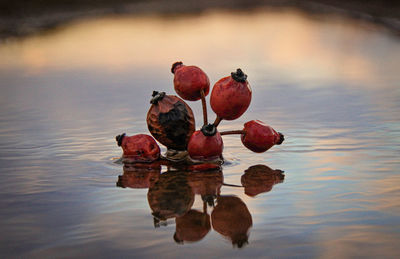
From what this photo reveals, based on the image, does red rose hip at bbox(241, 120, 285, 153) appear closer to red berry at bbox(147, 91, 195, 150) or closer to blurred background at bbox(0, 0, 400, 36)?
red berry at bbox(147, 91, 195, 150)

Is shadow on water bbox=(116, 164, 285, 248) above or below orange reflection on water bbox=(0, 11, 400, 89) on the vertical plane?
A: below

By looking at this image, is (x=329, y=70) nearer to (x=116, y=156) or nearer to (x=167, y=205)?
(x=116, y=156)

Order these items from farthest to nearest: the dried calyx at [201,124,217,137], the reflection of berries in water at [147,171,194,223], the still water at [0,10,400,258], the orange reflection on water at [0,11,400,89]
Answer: the orange reflection on water at [0,11,400,89]
the dried calyx at [201,124,217,137]
the reflection of berries in water at [147,171,194,223]
the still water at [0,10,400,258]

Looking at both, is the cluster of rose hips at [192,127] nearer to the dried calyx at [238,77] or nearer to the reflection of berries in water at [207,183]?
the dried calyx at [238,77]

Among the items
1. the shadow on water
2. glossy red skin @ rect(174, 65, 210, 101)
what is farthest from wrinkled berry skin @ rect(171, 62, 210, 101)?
the shadow on water

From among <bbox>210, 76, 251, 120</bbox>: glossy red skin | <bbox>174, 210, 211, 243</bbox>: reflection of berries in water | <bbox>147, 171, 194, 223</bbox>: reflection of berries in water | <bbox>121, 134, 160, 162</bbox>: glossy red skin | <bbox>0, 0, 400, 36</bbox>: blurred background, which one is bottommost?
<bbox>174, 210, 211, 243</bbox>: reflection of berries in water

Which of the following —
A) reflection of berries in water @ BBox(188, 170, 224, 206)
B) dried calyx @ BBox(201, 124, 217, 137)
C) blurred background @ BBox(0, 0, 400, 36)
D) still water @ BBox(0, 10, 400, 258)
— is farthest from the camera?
blurred background @ BBox(0, 0, 400, 36)

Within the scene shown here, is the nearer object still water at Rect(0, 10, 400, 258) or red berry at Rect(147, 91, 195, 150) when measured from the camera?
still water at Rect(0, 10, 400, 258)

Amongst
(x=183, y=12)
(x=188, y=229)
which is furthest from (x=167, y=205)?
(x=183, y=12)

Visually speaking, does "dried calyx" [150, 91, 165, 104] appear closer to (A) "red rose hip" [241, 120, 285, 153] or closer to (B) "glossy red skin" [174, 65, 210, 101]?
(B) "glossy red skin" [174, 65, 210, 101]

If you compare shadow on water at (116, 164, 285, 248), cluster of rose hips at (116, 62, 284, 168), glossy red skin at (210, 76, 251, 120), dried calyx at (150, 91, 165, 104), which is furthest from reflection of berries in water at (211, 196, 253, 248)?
dried calyx at (150, 91, 165, 104)
